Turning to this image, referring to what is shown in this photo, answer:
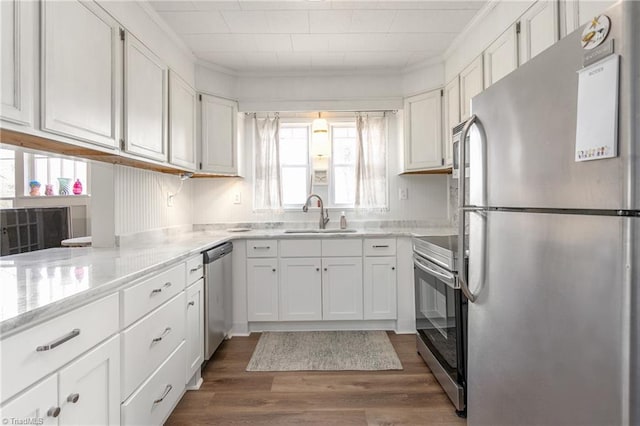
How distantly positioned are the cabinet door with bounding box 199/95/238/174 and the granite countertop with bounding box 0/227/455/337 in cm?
105

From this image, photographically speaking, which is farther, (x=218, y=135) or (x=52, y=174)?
(x=52, y=174)

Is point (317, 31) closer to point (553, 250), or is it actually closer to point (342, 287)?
point (342, 287)

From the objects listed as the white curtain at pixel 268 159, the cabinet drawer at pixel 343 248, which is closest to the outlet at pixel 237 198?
the white curtain at pixel 268 159

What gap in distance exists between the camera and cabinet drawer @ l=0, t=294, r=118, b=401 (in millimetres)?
794

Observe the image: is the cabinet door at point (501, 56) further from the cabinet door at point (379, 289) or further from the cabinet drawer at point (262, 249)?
the cabinet drawer at point (262, 249)

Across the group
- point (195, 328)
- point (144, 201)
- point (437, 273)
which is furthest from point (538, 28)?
point (144, 201)

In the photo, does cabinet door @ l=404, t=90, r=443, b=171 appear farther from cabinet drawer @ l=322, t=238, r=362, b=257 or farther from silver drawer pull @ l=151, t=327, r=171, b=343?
silver drawer pull @ l=151, t=327, r=171, b=343

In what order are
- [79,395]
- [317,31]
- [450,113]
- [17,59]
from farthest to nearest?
[450,113], [317,31], [17,59], [79,395]

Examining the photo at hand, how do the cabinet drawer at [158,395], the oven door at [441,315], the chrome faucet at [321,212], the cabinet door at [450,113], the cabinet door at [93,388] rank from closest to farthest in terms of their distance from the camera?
the cabinet door at [93,388]
the cabinet drawer at [158,395]
the oven door at [441,315]
the cabinet door at [450,113]
the chrome faucet at [321,212]

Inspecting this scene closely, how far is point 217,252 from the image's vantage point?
2447mm

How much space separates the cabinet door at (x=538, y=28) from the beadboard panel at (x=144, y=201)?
2569mm

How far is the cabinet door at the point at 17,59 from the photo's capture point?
1.10m

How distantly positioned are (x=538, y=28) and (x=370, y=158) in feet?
6.08

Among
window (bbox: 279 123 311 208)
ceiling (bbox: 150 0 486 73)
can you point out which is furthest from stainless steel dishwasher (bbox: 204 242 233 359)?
ceiling (bbox: 150 0 486 73)
